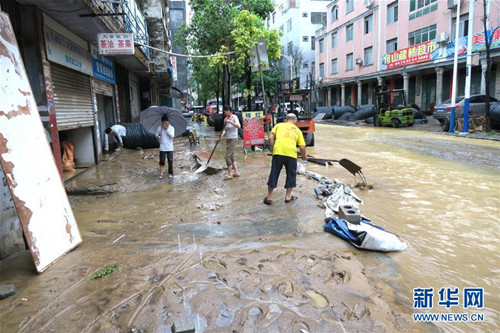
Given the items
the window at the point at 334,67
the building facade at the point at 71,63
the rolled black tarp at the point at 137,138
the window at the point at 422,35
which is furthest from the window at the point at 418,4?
the rolled black tarp at the point at 137,138

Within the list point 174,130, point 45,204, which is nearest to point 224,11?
point 174,130

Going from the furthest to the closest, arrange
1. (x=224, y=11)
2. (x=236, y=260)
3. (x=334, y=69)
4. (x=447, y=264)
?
(x=334, y=69)
(x=224, y=11)
(x=447, y=264)
(x=236, y=260)

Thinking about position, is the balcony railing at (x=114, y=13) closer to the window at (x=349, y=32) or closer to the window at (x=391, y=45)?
the window at (x=391, y=45)

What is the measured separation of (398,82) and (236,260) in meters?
32.6

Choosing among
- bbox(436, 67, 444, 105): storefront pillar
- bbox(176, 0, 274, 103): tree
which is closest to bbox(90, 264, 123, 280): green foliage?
bbox(176, 0, 274, 103): tree

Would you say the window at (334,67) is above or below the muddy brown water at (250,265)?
above

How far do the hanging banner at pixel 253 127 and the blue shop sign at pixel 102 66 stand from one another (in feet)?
17.1

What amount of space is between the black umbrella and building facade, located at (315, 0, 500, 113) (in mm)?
14143

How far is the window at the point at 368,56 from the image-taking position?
3419 cm

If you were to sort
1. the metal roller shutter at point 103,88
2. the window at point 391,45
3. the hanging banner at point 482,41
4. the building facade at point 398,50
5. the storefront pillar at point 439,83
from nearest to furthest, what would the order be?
the metal roller shutter at point 103,88
the hanging banner at point 482,41
the building facade at point 398,50
the storefront pillar at point 439,83
the window at point 391,45

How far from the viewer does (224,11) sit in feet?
69.8

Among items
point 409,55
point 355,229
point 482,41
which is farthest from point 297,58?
point 355,229

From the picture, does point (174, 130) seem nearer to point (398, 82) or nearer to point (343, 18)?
point (398, 82)

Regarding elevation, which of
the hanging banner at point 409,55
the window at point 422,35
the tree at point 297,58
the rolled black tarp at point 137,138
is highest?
the tree at point 297,58
